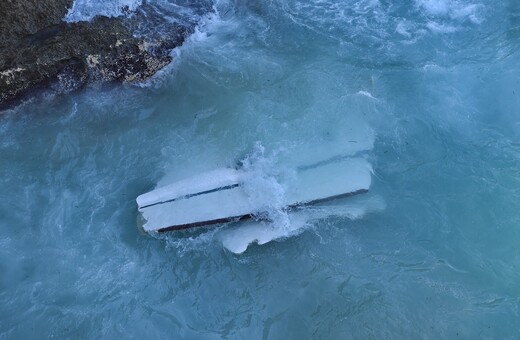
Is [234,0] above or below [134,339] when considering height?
above

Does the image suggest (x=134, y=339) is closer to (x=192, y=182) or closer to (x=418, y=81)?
(x=192, y=182)

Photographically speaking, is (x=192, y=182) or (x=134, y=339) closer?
(x=134, y=339)

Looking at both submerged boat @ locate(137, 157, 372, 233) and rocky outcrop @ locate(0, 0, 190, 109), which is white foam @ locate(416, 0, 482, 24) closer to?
submerged boat @ locate(137, 157, 372, 233)

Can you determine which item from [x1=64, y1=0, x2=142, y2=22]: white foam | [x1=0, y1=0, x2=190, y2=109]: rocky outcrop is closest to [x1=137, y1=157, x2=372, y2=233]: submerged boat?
[x1=0, y1=0, x2=190, y2=109]: rocky outcrop

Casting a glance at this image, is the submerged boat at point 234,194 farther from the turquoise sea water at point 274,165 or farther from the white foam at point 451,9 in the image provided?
the white foam at point 451,9

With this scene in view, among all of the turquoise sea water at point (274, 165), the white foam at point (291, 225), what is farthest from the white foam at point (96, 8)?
the white foam at point (291, 225)

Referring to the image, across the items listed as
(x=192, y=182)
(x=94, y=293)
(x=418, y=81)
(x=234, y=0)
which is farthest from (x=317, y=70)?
(x=94, y=293)
